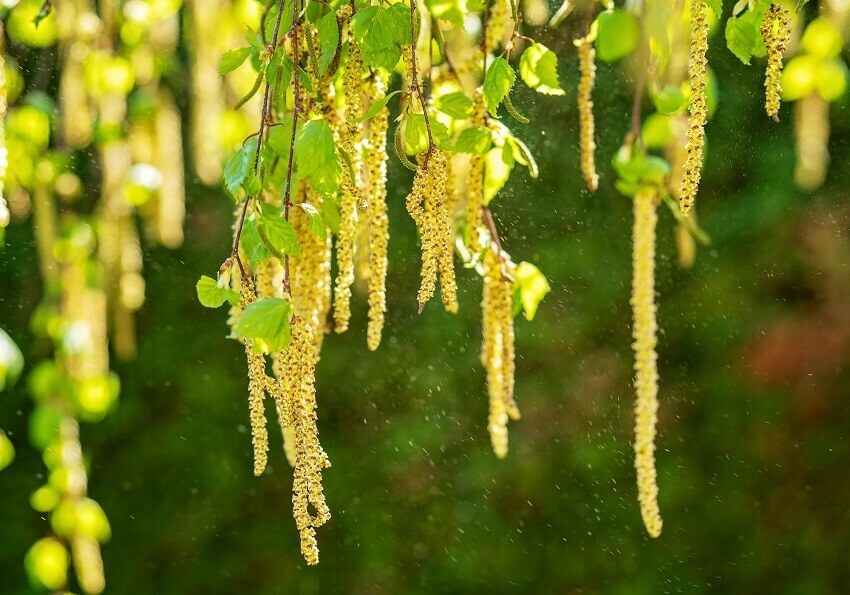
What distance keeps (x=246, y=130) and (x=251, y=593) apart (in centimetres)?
128

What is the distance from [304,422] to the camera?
680 mm

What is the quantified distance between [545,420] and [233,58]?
1.63 metres

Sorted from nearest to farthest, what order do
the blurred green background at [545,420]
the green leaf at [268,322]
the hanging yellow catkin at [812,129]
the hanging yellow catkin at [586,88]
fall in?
the green leaf at [268,322] → the hanging yellow catkin at [586,88] → the hanging yellow catkin at [812,129] → the blurred green background at [545,420]

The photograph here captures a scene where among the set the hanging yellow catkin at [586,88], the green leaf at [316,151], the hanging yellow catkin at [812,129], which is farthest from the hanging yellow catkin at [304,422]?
the hanging yellow catkin at [812,129]

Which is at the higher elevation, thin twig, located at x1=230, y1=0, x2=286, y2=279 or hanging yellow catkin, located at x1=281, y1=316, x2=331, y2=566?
thin twig, located at x1=230, y1=0, x2=286, y2=279

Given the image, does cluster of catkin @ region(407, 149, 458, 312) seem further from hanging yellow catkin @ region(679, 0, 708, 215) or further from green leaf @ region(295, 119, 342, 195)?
hanging yellow catkin @ region(679, 0, 708, 215)

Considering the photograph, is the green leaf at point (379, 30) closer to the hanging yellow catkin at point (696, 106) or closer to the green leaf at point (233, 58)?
the green leaf at point (233, 58)

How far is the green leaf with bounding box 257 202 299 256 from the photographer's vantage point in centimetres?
65

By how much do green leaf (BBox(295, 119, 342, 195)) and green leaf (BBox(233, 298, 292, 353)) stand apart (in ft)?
0.30

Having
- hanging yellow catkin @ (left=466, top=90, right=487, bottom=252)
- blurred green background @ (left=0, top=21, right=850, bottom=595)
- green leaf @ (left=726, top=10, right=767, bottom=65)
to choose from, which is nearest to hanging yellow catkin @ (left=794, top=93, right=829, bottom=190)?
blurred green background @ (left=0, top=21, right=850, bottom=595)

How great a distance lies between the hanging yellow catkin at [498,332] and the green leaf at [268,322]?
284 mm

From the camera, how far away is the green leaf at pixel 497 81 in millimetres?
742

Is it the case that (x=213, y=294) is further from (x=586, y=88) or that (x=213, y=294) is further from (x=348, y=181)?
(x=586, y=88)

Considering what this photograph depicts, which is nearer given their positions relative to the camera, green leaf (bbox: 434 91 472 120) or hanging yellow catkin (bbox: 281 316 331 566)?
hanging yellow catkin (bbox: 281 316 331 566)
